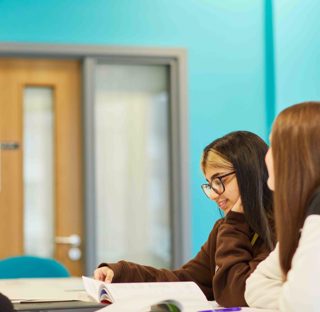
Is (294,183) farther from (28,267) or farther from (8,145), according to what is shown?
(8,145)

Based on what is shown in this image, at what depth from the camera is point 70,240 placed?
13.9 feet

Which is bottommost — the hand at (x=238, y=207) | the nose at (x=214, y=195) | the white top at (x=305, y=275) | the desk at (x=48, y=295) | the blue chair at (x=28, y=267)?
the blue chair at (x=28, y=267)

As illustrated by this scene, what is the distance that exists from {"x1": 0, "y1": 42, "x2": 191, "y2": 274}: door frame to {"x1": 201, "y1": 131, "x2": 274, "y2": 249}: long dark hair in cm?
217

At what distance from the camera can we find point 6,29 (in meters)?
4.13

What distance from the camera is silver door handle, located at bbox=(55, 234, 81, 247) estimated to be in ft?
13.9

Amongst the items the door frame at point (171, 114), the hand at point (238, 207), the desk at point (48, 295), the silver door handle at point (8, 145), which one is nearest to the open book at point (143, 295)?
the desk at point (48, 295)

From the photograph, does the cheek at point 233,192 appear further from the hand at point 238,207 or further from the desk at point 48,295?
the desk at point 48,295

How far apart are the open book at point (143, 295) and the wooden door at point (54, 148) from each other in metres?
2.12

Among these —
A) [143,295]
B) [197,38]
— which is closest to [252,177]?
[143,295]

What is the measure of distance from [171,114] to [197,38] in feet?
1.68

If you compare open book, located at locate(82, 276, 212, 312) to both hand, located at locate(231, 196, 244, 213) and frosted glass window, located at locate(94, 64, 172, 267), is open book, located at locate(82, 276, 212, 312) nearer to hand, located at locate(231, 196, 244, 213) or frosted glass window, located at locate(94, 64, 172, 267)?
hand, located at locate(231, 196, 244, 213)

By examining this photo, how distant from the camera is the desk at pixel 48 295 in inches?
75.8

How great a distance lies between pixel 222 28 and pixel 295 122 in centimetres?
301

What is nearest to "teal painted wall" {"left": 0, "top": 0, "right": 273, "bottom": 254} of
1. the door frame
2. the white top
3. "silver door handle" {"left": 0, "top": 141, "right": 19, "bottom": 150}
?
the door frame
